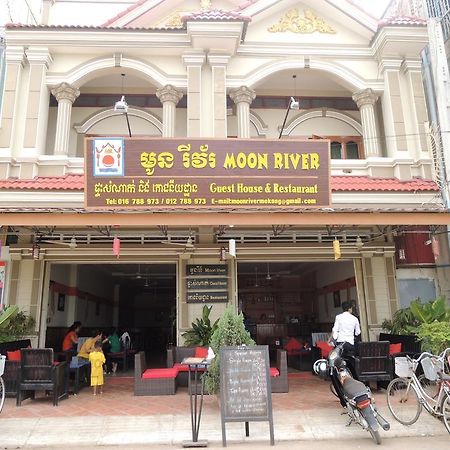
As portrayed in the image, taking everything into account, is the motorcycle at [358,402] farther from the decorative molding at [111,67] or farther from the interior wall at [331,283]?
the decorative molding at [111,67]

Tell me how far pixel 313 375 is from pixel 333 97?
7674mm

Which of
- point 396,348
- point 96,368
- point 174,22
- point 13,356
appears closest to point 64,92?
point 174,22

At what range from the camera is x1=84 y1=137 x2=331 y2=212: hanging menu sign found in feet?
27.2

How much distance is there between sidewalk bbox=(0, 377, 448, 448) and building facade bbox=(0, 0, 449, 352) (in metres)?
3.04

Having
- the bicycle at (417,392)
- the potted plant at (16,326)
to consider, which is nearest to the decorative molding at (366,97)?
the bicycle at (417,392)

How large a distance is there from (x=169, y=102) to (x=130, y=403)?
281 inches

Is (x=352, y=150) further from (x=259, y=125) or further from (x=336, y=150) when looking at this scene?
(x=259, y=125)

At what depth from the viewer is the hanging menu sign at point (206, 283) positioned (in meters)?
10.9

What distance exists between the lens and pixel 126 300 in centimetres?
2100

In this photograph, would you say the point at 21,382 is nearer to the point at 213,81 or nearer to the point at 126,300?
the point at 213,81

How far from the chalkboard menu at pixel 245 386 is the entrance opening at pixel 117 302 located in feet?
22.2

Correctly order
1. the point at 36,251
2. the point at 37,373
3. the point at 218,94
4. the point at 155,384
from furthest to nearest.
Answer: the point at 218,94
the point at 36,251
the point at 155,384
the point at 37,373

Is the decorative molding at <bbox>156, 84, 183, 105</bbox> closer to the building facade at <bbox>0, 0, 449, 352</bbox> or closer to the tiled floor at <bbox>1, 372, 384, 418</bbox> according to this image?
the building facade at <bbox>0, 0, 449, 352</bbox>

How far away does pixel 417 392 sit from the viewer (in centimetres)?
647
